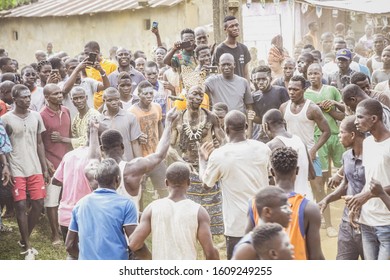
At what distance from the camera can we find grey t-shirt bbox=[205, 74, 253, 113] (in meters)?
6.80

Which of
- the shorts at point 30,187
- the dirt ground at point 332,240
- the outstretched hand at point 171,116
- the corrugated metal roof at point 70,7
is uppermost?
the corrugated metal roof at point 70,7

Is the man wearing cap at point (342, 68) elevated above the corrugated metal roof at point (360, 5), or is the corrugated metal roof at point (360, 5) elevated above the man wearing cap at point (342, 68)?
the corrugated metal roof at point (360, 5)

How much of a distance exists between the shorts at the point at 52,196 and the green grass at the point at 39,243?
9.5 inches

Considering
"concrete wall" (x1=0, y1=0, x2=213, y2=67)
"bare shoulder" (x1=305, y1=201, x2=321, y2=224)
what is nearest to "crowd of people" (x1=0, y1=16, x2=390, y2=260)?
"bare shoulder" (x1=305, y1=201, x2=321, y2=224)

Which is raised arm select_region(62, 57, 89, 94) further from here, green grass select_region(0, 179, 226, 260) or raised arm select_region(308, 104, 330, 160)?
raised arm select_region(308, 104, 330, 160)

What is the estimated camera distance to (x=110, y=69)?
26.3 ft

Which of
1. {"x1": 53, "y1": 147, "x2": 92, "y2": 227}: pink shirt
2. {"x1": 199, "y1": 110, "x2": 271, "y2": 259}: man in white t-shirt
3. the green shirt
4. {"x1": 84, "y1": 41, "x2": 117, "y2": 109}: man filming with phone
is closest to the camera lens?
{"x1": 199, "y1": 110, "x2": 271, "y2": 259}: man in white t-shirt

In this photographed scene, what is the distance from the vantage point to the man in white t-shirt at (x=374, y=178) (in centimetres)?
465

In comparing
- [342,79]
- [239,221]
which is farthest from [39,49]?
[239,221]

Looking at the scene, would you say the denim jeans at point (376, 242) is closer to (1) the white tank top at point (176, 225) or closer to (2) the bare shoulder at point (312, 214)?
(2) the bare shoulder at point (312, 214)

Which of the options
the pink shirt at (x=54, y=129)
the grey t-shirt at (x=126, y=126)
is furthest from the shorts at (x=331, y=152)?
the pink shirt at (x=54, y=129)

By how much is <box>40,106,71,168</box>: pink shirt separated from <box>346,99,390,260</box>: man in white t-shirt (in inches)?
108
